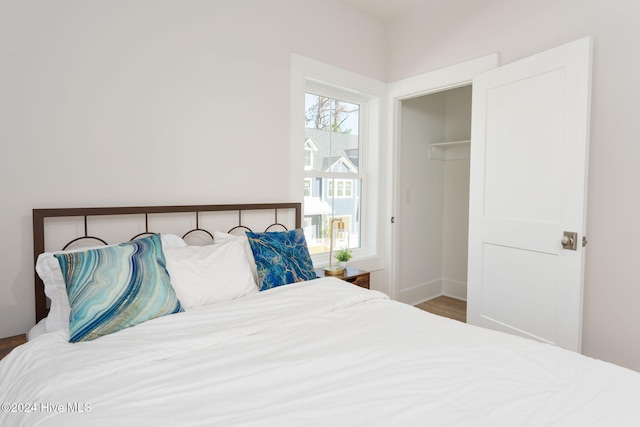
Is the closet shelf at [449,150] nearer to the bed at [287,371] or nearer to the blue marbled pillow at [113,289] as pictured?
the bed at [287,371]

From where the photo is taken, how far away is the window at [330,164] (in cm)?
301

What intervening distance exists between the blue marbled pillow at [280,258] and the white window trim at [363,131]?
21.9 inches

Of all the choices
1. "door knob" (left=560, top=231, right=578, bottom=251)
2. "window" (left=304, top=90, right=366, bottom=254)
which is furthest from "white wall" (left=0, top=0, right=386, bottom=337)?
"door knob" (left=560, top=231, right=578, bottom=251)

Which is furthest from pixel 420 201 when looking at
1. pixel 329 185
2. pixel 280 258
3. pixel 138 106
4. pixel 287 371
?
pixel 287 371

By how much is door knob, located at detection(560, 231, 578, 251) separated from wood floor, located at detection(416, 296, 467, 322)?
1.58m

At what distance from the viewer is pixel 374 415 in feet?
3.10

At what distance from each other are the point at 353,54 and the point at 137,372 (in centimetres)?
288

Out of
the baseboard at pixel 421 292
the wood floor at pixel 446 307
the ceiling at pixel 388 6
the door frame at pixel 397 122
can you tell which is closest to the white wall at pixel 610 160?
the door frame at pixel 397 122

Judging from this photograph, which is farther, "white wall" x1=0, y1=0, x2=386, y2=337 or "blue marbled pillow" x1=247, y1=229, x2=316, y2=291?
A: "blue marbled pillow" x1=247, y1=229, x2=316, y2=291

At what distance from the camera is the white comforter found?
0.94 meters

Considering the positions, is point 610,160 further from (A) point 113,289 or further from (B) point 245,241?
(A) point 113,289

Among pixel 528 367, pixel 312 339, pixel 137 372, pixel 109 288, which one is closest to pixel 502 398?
pixel 528 367

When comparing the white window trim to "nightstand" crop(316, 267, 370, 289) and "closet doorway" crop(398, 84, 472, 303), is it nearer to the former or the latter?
"nightstand" crop(316, 267, 370, 289)

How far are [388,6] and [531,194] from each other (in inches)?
79.1
